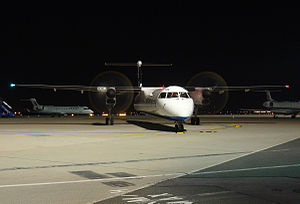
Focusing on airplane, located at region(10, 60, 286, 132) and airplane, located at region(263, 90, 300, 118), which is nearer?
airplane, located at region(10, 60, 286, 132)

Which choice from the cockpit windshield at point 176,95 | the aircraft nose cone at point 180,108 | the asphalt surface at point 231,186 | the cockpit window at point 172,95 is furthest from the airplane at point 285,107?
the asphalt surface at point 231,186

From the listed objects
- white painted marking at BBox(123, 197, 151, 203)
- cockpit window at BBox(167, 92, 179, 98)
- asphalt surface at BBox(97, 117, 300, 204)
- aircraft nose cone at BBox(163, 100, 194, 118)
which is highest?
cockpit window at BBox(167, 92, 179, 98)

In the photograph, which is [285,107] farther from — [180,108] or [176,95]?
[180,108]

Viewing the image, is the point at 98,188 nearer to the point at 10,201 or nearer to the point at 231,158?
the point at 10,201

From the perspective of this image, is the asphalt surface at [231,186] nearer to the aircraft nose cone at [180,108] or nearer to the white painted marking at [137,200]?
the white painted marking at [137,200]

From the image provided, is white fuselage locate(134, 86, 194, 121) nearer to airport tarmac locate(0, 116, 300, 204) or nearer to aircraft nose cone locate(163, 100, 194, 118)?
aircraft nose cone locate(163, 100, 194, 118)

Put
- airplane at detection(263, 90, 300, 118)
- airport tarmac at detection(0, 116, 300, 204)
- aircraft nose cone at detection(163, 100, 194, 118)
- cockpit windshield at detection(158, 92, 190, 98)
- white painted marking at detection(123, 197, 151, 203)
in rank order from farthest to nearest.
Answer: airplane at detection(263, 90, 300, 118) → cockpit windshield at detection(158, 92, 190, 98) → aircraft nose cone at detection(163, 100, 194, 118) → airport tarmac at detection(0, 116, 300, 204) → white painted marking at detection(123, 197, 151, 203)

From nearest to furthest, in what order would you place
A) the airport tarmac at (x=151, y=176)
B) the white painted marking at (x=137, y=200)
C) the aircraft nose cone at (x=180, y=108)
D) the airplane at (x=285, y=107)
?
the white painted marking at (x=137, y=200)
the airport tarmac at (x=151, y=176)
the aircraft nose cone at (x=180, y=108)
the airplane at (x=285, y=107)

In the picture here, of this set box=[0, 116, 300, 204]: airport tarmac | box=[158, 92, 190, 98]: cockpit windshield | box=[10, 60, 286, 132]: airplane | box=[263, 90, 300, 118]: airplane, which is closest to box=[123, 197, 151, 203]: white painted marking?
A: box=[0, 116, 300, 204]: airport tarmac

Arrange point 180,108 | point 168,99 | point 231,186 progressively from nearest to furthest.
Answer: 1. point 231,186
2. point 180,108
3. point 168,99

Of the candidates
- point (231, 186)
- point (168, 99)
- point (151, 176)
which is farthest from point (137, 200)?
point (168, 99)

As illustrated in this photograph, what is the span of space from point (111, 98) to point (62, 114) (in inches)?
1664

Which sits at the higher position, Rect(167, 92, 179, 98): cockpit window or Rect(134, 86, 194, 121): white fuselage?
Rect(167, 92, 179, 98): cockpit window

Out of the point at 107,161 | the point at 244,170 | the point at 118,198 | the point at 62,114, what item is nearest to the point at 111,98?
the point at 107,161
